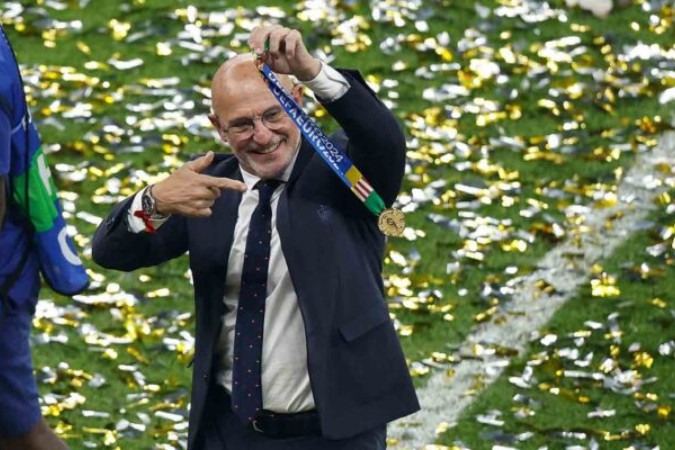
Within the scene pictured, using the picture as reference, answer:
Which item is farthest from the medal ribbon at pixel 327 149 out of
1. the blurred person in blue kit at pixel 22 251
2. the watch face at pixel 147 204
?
the blurred person in blue kit at pixel 22 251

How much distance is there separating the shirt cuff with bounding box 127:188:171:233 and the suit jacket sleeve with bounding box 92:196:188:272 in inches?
1.3

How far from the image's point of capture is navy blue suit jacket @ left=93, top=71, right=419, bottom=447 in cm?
626

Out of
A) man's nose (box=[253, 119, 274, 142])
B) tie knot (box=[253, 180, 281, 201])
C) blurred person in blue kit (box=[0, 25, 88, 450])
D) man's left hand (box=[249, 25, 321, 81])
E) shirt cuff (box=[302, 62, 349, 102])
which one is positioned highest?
man's left hand (box=[249, 25, 321, 81])

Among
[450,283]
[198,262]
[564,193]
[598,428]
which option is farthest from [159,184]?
[564,193]

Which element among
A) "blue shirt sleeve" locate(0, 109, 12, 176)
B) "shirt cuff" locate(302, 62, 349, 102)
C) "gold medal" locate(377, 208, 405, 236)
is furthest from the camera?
"blue shirt sleeve" locate(0, 109, 12, 176)

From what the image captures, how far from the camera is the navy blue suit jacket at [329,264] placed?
6.26m

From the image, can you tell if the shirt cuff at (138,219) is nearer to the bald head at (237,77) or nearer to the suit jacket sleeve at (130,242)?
the suit jacket sleeve at (130,242)

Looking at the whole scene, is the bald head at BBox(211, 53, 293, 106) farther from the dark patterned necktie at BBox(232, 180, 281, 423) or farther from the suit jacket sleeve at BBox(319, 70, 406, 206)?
the dark patterned necktie at BBox(232, 180, 281, 423)

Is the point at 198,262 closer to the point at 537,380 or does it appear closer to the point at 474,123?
the point at 537,380

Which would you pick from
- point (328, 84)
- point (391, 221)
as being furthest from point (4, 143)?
point (391, 221)

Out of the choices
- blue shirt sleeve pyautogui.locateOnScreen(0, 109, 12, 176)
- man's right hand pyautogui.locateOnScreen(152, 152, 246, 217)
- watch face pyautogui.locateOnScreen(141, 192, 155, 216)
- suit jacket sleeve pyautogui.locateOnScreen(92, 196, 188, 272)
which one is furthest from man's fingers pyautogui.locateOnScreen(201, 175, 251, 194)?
blue shirt sleeve pyautogui.locateOnScreen(0, 109, 12, 176)

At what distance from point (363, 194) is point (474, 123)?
640 centimetres

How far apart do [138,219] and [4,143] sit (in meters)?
0.80

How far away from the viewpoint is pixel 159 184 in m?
6.09
